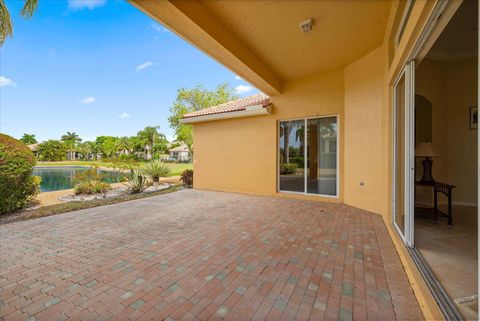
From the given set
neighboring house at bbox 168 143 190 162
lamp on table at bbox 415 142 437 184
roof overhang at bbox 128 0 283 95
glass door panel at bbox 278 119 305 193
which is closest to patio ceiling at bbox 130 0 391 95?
roof overhang at bbox 128 0 283 95

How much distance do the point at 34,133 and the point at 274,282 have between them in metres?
77.6

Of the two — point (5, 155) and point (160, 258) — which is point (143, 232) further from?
point (5, 155)

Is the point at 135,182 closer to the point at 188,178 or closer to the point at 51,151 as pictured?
the point at 188,178

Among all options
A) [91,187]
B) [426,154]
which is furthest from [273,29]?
[91,187]

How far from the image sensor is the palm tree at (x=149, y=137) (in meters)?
51.6

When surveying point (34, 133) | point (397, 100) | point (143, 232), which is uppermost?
point (34, 133)

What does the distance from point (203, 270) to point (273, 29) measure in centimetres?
494

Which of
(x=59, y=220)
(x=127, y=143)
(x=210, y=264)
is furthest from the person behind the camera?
(x=127, y=143)

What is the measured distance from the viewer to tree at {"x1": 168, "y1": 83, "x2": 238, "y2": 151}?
78.0 feet

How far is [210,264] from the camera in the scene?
2.93 meters

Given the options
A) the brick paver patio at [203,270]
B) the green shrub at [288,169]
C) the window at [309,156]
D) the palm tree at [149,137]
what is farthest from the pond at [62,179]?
the palm tree at [149,137]

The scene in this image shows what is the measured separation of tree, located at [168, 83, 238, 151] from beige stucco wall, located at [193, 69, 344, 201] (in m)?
14.4

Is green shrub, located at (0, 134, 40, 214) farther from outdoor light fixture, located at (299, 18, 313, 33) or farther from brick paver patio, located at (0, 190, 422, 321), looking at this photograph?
outdoor light fixture, located at (299, 18, 313, 33)

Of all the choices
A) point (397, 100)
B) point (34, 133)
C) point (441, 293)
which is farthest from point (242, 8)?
point (34, 133)
